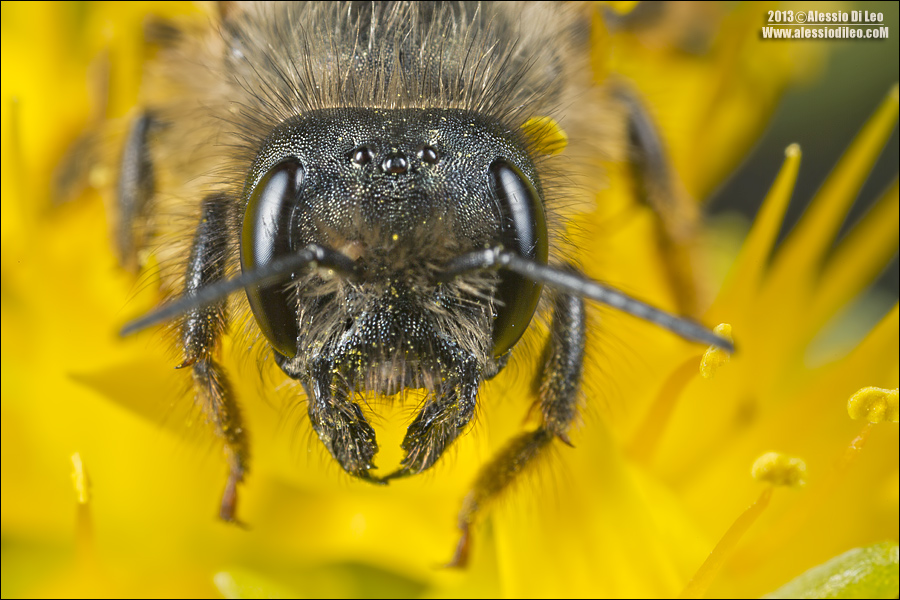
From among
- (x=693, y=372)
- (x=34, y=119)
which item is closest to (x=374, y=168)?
(x=693, y=372)

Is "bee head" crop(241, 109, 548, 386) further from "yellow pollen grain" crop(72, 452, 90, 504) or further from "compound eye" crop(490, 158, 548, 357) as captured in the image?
"yellow pollen grain" crop(72, 452, 90, 504)

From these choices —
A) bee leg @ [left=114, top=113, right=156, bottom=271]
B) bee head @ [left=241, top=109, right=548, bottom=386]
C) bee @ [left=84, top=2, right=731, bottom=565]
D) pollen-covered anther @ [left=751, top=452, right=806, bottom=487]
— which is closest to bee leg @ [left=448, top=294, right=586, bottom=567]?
bee @ [left=84, top=2, right=731, bottom=565]

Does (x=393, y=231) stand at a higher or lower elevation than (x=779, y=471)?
higher

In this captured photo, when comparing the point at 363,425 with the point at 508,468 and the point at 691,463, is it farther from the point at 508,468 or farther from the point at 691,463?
the point at 691,463

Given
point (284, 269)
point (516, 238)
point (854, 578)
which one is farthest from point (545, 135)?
point (854, 578)

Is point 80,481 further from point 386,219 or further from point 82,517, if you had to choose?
point 386,219

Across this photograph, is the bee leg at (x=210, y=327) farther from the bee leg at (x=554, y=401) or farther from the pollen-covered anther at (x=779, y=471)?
the pollen-covered anther at (x=779, y=471)
